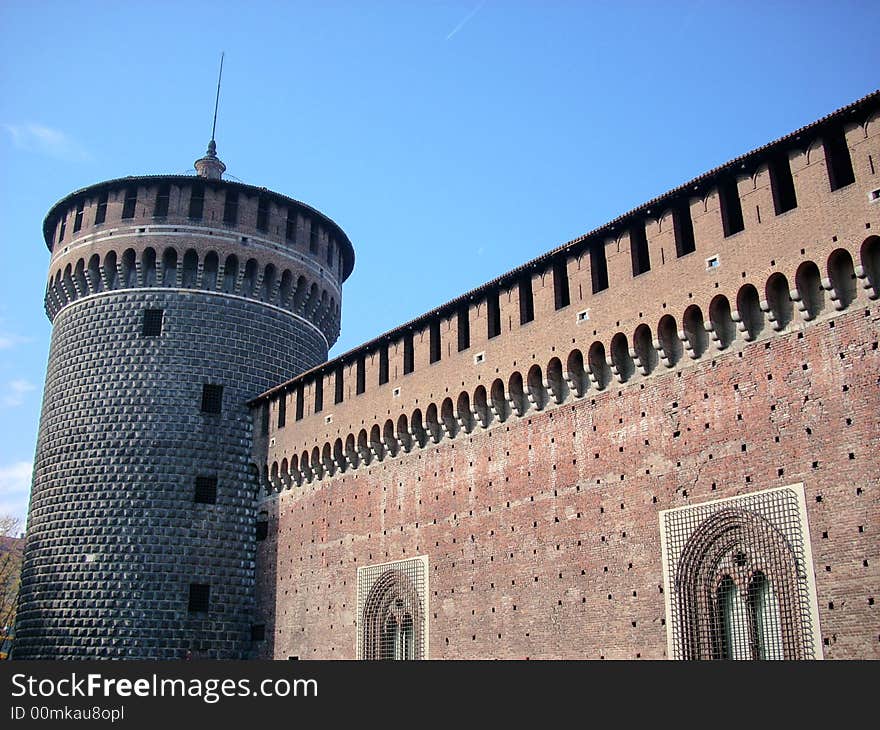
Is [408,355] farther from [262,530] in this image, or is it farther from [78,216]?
[78,216]

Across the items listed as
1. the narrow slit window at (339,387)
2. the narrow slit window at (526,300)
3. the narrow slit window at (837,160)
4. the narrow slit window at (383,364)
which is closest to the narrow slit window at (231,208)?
the narrow slit window at (339,387)

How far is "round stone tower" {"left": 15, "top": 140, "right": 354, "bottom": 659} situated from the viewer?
20922 millimetres

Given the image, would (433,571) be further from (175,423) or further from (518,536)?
(175,423)

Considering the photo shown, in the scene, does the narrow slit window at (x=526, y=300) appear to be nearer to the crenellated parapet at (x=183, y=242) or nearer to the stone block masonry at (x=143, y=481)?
the stone block masonry at (x=143, y=481)

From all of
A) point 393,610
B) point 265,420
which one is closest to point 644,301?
point 393,610

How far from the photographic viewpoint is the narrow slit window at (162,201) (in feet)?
77.8

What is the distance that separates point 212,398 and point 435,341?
24.0ft

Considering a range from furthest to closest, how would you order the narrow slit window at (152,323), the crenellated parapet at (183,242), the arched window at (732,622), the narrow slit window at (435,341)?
the crenellated parapet at (183,242) → the narrow slit window at (152,323) → the narrow slit window at (435,341) → the arched window at (732,622)

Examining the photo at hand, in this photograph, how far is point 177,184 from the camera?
2388 cm

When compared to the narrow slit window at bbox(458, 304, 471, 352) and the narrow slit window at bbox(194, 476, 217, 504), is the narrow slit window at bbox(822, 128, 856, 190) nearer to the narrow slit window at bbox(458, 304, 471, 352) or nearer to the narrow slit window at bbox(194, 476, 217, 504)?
the narrow slit window at bbox(458, 304, 471, 352)

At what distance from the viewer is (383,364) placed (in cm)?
1942

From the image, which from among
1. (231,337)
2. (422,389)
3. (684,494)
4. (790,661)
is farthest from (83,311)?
(790,661)

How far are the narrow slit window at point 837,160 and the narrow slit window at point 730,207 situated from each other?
1430mm

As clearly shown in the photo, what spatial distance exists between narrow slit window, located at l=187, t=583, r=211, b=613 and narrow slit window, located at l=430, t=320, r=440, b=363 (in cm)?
810
